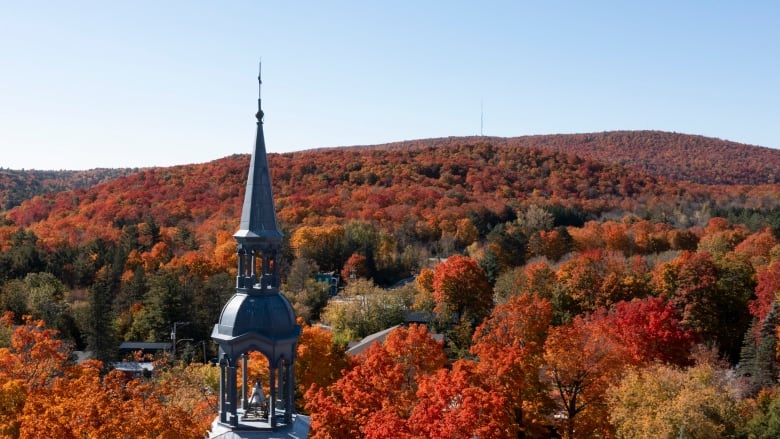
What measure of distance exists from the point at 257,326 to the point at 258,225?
7.54 feet

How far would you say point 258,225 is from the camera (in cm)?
1722

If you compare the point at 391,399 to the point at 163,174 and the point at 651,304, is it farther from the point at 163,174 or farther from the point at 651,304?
the point at 163,174

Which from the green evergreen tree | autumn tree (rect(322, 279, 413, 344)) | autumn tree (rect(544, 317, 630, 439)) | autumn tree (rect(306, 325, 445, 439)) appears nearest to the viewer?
autumn tree (rect(306, 325, 445, 439))

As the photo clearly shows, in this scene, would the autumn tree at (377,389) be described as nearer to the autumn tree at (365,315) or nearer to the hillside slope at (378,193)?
the autumn tree at (365,315)

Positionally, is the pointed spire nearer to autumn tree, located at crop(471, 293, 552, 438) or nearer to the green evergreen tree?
autumn tree, located at crop(471, 293, 552, 438)

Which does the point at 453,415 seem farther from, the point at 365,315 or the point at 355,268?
the point at 355,268

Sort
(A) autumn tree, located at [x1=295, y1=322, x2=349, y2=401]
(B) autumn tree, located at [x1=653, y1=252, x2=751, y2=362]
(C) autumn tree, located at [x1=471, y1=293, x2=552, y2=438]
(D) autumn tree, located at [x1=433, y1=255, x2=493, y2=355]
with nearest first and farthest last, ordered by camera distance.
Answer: (C) autumn tree, located at [x1=471, y1=293, x2=552, y2=438] → (A) autumn tree, located at [x1=295, y1=322, x2=349, y2=401] → (B) autumn tree, located at [x1=653, y1=252, x2=751, y2=362] → (D) autumn tree, located at [x1=433, y1=255, x2=493, y2=355]

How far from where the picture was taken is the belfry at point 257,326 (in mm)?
16812

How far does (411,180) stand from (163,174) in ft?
150

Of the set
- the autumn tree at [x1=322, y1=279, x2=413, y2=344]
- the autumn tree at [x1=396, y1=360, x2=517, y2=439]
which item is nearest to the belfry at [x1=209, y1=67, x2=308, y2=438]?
the autumn tree at [x1=396, y1=360, x2=517, y2=439]

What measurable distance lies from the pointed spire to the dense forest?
6.75m

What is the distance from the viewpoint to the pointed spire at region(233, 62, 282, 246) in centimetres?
1708

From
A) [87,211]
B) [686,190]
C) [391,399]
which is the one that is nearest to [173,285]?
[391,399]

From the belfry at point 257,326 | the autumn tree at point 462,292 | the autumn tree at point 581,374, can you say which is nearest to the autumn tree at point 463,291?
the autumn tree at point 462,292
